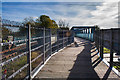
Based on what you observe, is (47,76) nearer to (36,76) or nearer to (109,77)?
(36,76)

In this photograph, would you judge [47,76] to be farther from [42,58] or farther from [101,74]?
[101,74]

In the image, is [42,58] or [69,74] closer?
[69,74]

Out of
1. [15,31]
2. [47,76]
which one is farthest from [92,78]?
[15,31]

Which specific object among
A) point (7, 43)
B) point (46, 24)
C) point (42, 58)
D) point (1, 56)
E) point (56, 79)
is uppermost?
point (46, 24)

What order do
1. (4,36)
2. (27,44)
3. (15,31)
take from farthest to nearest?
1. (27,44)
2. (15,31)
3. (4,36)

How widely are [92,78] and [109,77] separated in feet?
1.96

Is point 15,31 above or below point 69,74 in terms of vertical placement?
above

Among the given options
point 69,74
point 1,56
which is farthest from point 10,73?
point 69,74

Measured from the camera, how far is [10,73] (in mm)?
2443

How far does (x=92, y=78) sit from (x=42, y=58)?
2.46 m

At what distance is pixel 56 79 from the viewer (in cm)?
341

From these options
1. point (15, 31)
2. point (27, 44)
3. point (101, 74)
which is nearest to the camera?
point (15, 31)

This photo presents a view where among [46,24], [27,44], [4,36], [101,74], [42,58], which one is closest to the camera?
[4,36]

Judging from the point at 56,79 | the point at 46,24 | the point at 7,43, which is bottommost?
the point at 56,79
